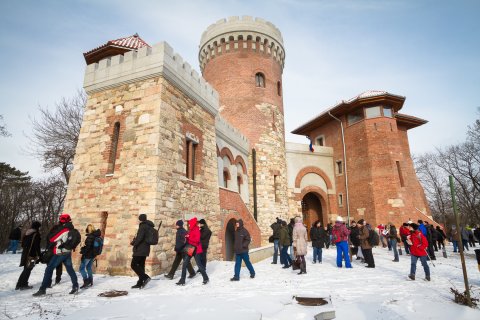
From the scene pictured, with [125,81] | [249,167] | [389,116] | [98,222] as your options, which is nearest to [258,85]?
[249,167]

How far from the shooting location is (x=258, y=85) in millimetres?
19141

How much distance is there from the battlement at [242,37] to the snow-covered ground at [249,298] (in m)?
16.0

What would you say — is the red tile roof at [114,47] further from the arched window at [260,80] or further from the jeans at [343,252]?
the jeans at [343,252]

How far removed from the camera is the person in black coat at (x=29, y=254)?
602 centimetres

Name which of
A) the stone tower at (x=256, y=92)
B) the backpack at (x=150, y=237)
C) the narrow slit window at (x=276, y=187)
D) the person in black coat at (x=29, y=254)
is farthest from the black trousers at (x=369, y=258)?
the person in black coat at (x=29, y=254)

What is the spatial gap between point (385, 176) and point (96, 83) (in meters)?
17.9

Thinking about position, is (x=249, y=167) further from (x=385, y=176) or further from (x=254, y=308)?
(x=254, y=308)

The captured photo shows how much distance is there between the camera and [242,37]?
63.0ft

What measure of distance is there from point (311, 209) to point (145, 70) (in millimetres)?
16992

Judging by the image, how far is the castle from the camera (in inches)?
333

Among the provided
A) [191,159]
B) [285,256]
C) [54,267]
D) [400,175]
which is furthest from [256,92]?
[54,267]

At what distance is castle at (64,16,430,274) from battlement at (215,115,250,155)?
0.34 ft

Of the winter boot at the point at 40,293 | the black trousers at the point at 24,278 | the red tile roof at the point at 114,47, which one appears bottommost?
the winter boot at the point at 40,293

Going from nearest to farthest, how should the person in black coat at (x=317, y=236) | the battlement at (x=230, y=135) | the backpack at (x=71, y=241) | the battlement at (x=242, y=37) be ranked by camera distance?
1. the backpack at (x=71, y=241)
2. the person in black coat at (x=317, y=236)
3. the battlement at (x=230, y=135)
4. the battlement at (x=242, y=37)
